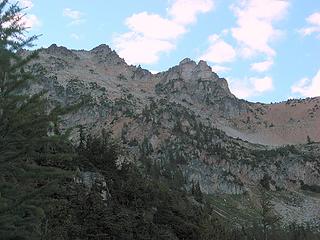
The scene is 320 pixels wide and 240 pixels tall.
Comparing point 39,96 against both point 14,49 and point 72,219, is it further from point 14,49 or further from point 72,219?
point 72,219

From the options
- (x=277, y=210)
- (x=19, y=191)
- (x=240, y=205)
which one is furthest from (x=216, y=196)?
(x=19, y=191)

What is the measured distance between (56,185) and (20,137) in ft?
5.54

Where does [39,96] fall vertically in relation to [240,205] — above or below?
above

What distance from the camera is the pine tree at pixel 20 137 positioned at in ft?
43.9

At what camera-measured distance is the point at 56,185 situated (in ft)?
44.4

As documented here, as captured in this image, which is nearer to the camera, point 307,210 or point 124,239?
point 124,239

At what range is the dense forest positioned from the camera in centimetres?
1370

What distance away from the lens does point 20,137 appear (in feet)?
45.6

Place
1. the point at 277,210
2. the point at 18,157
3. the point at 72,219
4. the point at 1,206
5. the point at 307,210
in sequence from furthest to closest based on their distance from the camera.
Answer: the point at 307,210 < the point at 277,210 < the point at 72,219 < the point at 18,157 < the point at 1,206

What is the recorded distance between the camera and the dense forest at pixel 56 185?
1370 cm

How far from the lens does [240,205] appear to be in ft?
570

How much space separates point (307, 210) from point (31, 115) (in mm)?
183326

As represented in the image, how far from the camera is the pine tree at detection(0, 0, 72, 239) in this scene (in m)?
13.4

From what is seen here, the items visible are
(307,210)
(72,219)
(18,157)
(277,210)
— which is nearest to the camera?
(18,157)
